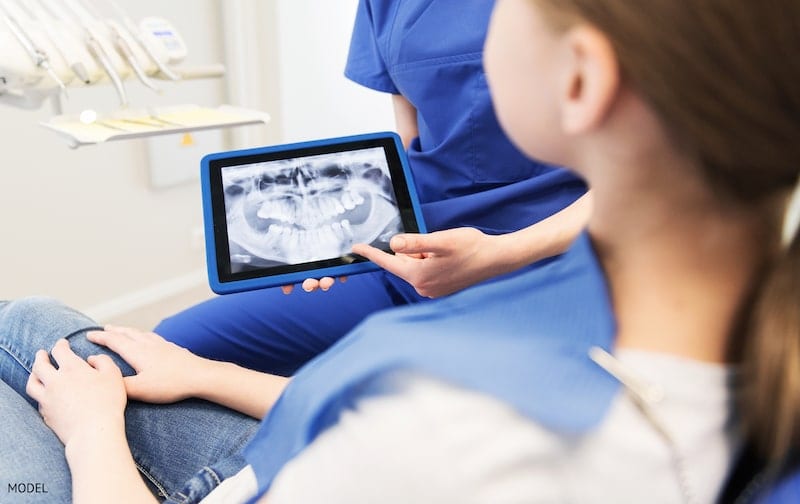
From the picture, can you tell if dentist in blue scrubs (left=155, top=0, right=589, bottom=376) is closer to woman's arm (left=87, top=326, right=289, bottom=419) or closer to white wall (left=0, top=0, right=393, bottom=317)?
woman's arm (left=87, top=326, right=289, bottom=419)

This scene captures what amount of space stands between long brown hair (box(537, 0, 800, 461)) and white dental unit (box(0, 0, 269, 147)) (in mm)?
617

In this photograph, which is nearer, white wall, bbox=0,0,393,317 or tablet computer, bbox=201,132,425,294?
tablet computer, bbox=201,132,425,294

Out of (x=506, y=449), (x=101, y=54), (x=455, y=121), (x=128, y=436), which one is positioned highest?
(x=101, y=54)

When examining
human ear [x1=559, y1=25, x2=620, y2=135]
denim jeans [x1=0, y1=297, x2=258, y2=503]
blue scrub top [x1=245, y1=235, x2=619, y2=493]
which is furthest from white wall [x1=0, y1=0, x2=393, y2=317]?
human ear [x1=559, y1=25, x2=620, y2=135]

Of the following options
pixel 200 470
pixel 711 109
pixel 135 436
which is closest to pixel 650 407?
pixel 711 109

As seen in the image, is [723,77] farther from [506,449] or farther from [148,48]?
[148,48]

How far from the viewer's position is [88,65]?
2.74ft

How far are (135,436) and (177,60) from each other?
515 millimetres

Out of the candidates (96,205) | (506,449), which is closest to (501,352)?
(506,449)

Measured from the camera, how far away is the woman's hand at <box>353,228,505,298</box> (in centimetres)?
85

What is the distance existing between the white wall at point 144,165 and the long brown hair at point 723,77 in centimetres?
157

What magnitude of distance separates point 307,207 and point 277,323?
20 cm

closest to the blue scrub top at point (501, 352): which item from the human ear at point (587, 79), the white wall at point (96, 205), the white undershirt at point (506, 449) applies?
the white undershirt at point (506, 449)

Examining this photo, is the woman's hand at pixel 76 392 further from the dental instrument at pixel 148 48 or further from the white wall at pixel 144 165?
the white wall at pixel 144 165
